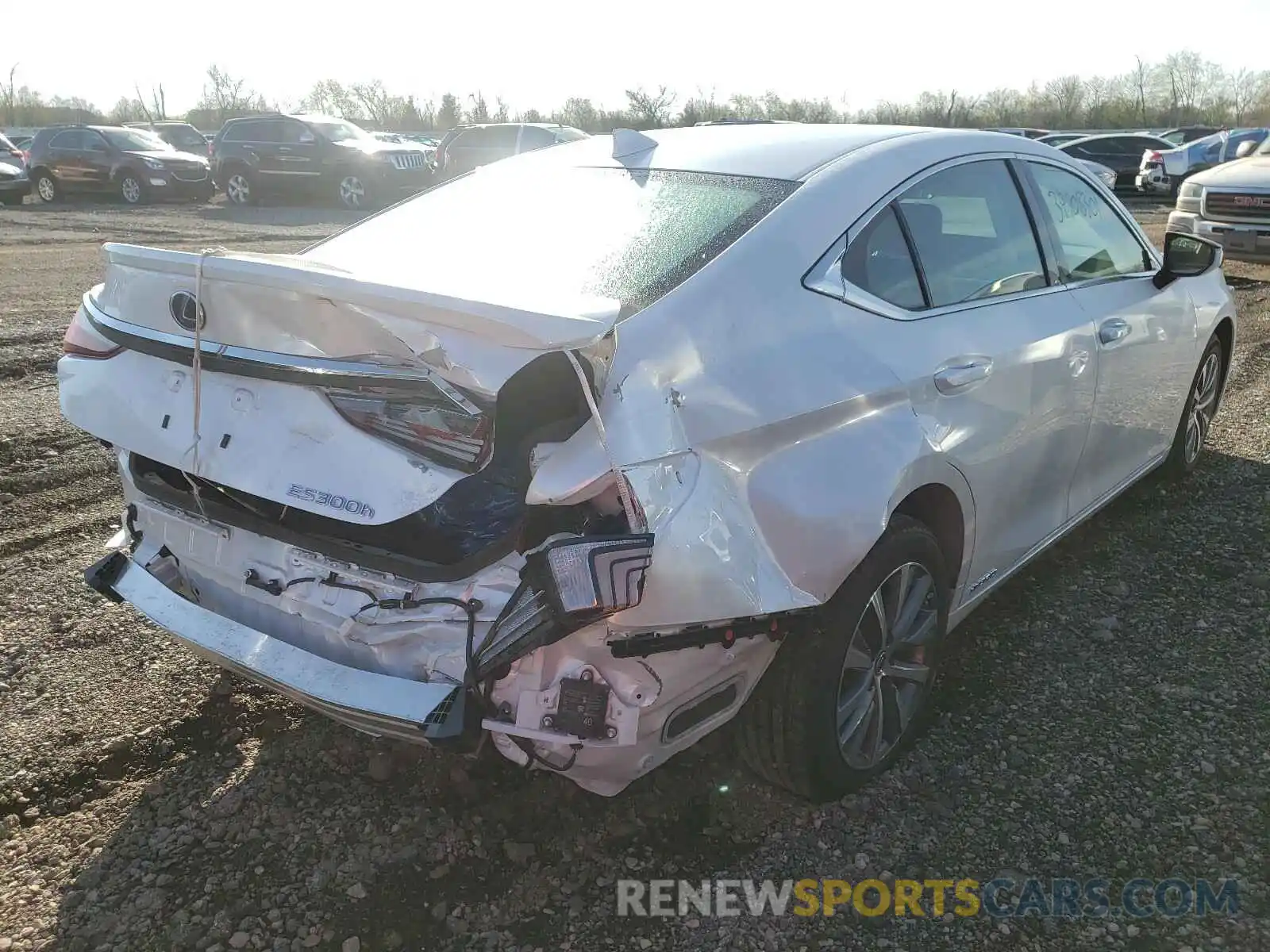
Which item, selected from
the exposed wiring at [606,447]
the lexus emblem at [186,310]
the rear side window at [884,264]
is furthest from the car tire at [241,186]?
the exposed wiring at [606,447]

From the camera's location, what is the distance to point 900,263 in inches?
106

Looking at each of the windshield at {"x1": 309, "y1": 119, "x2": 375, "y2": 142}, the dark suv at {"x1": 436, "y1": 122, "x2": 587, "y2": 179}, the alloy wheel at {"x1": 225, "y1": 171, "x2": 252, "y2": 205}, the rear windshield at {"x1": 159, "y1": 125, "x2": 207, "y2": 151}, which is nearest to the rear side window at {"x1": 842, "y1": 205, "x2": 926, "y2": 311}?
the dark suv at {"x1": 436, "y1": 122, "x2": 587, "y2": 179}

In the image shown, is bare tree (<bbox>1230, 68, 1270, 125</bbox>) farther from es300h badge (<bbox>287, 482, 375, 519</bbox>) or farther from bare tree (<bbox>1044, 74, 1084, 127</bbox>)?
es300h badge (<bbox>287, 482, 375, 519</bbox>)

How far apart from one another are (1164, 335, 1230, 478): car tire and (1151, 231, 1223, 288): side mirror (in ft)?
2.09

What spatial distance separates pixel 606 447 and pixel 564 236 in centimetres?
101

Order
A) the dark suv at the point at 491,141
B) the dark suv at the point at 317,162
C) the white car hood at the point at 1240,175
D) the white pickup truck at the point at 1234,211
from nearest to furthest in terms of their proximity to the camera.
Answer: the white pickup truck at the point at 1234,211
the white car hood at the point at 1240,175
the dark suv at the point at 491,141
the dark suv at the point at 317,162

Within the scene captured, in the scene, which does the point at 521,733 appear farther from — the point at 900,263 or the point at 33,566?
→ the point at 33,566

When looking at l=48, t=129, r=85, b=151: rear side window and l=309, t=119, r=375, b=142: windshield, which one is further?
l=48, t=129, r=85, b=151: rear side window

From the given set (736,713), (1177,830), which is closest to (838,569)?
(736,713)

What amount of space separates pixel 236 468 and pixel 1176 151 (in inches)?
945

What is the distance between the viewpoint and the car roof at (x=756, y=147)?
2768 mm

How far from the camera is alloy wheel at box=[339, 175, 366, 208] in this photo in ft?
60.6

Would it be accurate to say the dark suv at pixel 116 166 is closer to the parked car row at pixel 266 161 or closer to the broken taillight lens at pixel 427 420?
the parked car row at pixel 266 161

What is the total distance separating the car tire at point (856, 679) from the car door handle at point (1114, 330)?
1239 millimetres
